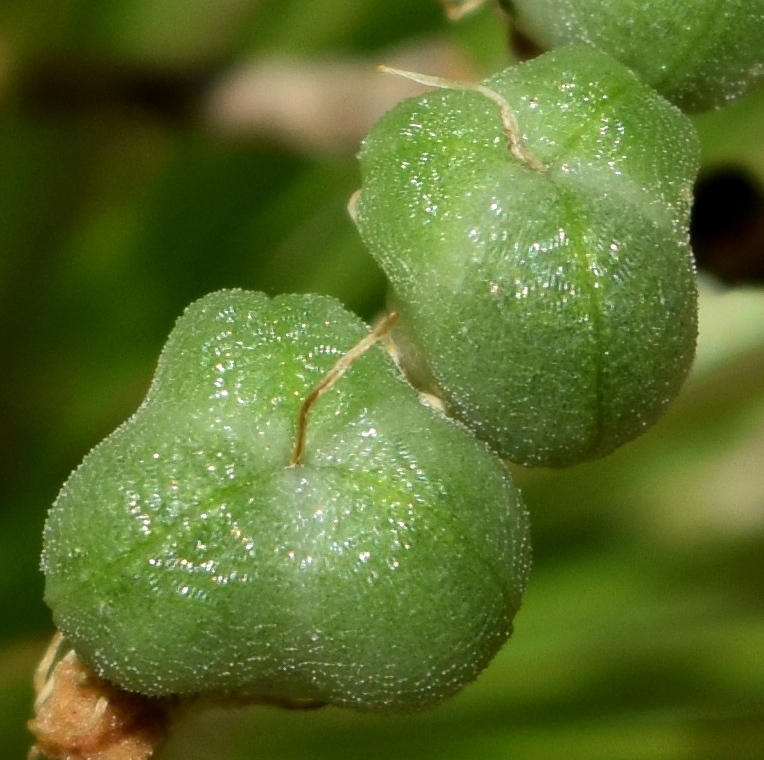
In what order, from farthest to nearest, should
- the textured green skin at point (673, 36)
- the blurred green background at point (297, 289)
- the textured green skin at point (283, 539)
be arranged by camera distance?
the blurred green background at point (297, 289), the textured green skin at point (673, 36), the textured green skin at point (283, 539)

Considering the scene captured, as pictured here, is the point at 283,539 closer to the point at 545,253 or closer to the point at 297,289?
the point at 545,253

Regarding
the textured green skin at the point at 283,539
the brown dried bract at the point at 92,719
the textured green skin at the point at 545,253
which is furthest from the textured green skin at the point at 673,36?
the brown dried bract at the point at 92,719

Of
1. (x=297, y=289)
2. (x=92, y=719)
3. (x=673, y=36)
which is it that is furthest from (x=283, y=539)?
(x=297, y=289)

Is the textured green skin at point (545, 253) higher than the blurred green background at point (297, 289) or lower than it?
higher

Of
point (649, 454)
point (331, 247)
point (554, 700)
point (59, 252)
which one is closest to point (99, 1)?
point (59, 252)

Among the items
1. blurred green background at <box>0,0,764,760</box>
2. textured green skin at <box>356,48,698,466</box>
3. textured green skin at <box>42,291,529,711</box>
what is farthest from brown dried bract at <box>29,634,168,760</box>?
blurred green background at <box>0,0,764,760</box>

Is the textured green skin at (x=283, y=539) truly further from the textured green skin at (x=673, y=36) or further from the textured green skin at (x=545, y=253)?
the textured green skin at (x=673, y=36)

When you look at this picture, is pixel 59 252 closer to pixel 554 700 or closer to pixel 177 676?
pixel 554 700

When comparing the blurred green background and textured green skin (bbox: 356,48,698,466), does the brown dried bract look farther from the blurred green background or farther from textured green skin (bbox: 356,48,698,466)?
the blurred green background
